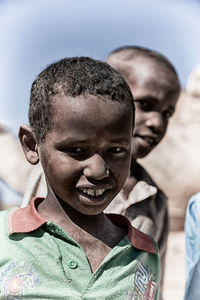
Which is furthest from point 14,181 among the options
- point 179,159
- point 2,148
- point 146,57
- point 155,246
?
point 179,159

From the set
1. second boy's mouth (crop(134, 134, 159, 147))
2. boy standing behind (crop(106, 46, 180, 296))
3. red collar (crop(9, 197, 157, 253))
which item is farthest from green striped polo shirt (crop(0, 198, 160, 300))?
second boy's mouth (crop(134, 134, 159, 147))

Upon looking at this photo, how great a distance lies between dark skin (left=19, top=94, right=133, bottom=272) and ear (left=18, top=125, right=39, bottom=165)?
0.03 metres

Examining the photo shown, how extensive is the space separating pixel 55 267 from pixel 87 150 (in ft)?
1.25

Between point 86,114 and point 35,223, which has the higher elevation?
point 86,114

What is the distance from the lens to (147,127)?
275cm

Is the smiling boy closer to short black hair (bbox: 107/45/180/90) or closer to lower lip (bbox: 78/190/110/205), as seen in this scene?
lower lip (bbox: 78/190/110/205)

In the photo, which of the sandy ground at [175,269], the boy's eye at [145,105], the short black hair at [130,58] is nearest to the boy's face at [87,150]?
the boy's eye at [145,105]

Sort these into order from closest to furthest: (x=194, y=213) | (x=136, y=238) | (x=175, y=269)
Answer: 1. (x=136, y=238)
2. (x=194, y=213)
3. (x=175, y=269)

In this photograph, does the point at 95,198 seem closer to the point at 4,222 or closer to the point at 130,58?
the point at 4,222

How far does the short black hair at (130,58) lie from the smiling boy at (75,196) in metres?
1.00

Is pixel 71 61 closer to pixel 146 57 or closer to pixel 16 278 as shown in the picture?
Result: pixel 16 278

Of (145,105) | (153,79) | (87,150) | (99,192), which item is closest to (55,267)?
(99,192)

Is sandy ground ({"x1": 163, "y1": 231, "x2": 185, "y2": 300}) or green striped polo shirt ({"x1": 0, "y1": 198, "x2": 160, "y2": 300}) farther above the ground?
green striped polo shirt ({"x1": 0, "y1": 198, "x2": 160, "y2": 300})

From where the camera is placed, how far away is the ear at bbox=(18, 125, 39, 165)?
200 cm
